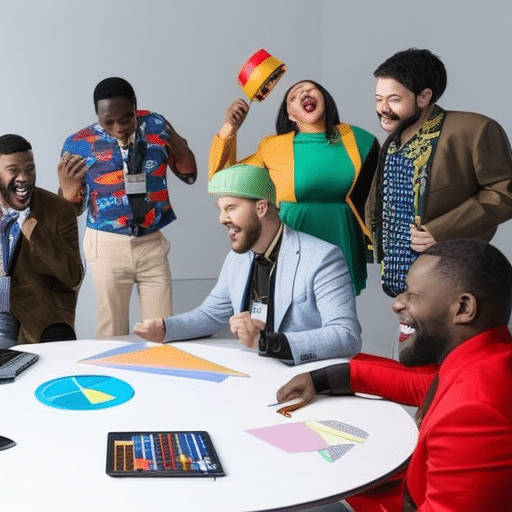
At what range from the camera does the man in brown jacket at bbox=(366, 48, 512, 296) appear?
268cm

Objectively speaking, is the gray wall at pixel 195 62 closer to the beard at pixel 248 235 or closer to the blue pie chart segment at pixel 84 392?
the beard at pixel 248 235

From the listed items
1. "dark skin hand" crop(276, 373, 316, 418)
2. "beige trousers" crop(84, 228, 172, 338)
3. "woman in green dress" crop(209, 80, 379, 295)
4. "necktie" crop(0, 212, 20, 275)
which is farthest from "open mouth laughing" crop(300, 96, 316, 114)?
"dark skin hand" crop(276, 373, 316, 418)

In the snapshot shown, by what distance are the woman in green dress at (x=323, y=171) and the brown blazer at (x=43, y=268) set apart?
0.96 metres

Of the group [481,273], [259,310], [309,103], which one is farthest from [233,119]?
[481,273]

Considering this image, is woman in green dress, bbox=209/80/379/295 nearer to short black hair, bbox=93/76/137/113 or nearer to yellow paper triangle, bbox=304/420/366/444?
short black hair, bbox=93/76/137/113

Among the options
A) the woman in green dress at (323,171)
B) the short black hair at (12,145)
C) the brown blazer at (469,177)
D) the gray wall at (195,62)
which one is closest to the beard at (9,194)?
the short black hair at (12,145)

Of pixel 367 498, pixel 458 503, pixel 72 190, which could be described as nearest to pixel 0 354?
pixel 367 498

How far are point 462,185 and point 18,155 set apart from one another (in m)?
1.78

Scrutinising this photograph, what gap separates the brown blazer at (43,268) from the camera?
10.2 feet

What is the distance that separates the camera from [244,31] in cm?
550

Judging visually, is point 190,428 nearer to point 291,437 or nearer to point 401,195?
point 291,437

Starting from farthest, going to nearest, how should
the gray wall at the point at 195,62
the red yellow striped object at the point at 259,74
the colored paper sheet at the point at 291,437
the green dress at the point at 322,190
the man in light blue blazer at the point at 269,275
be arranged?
the gray wall at the point at 195,62 < the red yellow striped object at the point at 259,74 < the green dress at the point at 322,190 < the man in light blue blazer at the point at 269,275 < the colored paper sheet at the point at 291,437

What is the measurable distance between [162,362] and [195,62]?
3.77 m

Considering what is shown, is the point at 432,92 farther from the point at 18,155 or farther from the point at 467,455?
the point at 467,455
